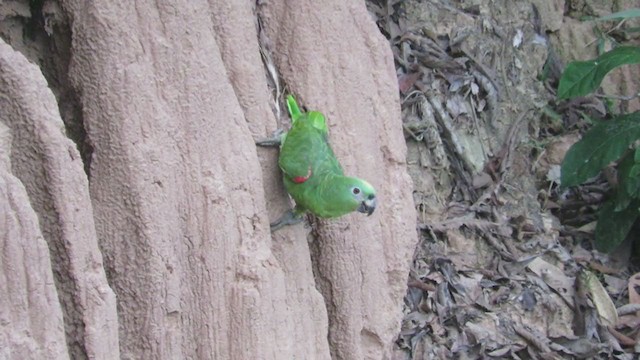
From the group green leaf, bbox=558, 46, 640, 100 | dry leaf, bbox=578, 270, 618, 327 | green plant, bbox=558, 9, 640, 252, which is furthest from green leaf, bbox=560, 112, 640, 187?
dry leaf, bbox=578, 270, 618, 327

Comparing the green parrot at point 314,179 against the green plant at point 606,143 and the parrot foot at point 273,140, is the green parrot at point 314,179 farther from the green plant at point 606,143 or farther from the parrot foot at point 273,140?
the green plant at point 606,143

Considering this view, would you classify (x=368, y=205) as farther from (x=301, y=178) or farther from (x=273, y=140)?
(x=273, y=140)

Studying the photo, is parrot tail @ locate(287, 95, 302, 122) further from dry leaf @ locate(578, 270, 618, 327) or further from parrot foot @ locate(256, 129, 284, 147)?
dry leaf @ locate(578, 270, 618, 327)

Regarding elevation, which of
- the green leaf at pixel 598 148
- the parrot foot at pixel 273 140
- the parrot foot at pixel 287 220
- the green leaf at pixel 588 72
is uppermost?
the green leaf at pixel 588 72

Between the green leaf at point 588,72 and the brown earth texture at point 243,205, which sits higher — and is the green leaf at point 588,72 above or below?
above

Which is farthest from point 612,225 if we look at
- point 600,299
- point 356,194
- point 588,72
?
point 356,194

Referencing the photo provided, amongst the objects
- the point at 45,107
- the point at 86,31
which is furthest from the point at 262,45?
the point at 45,107

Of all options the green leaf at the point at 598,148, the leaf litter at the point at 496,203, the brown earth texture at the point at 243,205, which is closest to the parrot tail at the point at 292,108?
the brown earth texture at the point at 243,205
